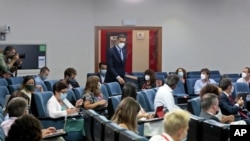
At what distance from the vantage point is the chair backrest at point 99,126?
4324 mm

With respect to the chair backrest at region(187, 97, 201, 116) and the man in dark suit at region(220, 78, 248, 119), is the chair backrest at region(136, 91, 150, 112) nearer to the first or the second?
the chair backrest at region(187, 97, 201, 116)

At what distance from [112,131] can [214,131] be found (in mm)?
1100

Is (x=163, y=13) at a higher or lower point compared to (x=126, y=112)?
higher

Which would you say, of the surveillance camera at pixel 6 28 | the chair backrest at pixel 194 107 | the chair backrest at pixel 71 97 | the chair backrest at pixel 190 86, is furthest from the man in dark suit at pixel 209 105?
the surveillance camera at pixel 6 28

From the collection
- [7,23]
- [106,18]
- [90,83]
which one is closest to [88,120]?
[90,83]

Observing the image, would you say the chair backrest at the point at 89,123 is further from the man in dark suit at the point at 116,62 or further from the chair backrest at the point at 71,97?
the man in dark suit at the point at 116,62

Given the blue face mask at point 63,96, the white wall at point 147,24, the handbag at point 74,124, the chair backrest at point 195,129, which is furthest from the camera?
the white wall at point 147,24

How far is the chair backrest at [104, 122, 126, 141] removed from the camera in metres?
3.80

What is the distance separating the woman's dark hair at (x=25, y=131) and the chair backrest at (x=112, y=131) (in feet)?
3.26

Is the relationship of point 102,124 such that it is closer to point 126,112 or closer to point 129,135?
point 126,112

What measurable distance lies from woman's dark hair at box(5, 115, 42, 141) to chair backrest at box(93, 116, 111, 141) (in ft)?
4.51

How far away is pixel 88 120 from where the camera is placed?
499 cm

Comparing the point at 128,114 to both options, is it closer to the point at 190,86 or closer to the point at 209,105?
the point at 209,105

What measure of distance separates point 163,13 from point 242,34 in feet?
8.72
